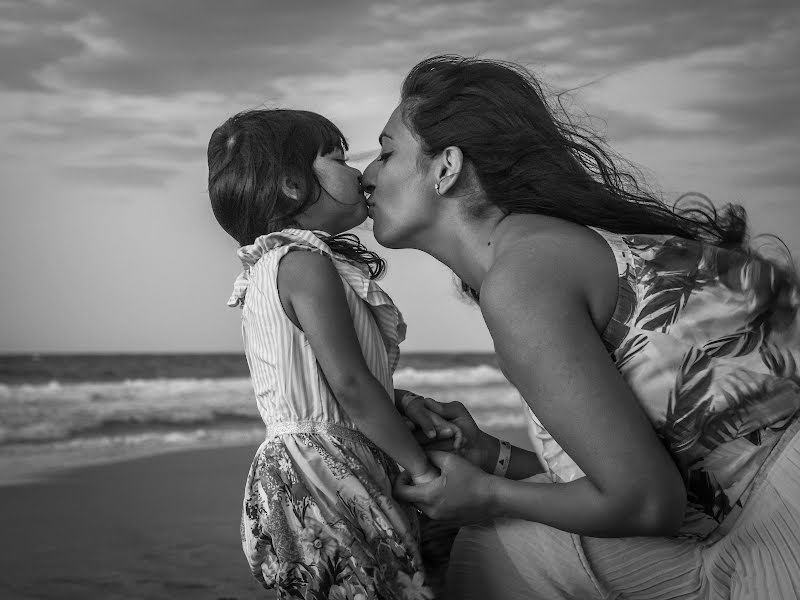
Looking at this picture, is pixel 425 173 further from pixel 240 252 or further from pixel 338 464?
pixel 338 464

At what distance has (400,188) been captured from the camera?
207 centimetres

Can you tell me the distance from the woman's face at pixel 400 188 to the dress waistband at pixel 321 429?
48 centimetres

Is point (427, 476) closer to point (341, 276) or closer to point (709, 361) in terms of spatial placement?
point (341, 276)

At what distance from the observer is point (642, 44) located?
10.8 m

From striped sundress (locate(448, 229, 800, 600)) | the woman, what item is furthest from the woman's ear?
striped sundress (locate(448, 229, 800, 600))

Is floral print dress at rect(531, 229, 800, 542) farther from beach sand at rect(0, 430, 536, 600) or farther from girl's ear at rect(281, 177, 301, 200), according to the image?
beach sand at rect(0, 430, 536, 600)

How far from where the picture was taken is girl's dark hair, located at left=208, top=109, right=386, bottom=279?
2.42m

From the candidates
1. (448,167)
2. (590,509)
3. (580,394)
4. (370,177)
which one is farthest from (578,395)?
(370,177)

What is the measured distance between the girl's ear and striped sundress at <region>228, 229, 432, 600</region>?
150mm

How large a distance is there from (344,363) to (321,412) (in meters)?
0.17

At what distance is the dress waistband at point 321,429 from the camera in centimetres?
218

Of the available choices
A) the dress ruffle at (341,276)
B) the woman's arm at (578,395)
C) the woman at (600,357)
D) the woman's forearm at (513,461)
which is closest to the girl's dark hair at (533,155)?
the woman at (600,357)

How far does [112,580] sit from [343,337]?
82.2 inches

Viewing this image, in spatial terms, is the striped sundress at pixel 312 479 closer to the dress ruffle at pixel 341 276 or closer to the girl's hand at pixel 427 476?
the dress ruffle at pixel 341 276
